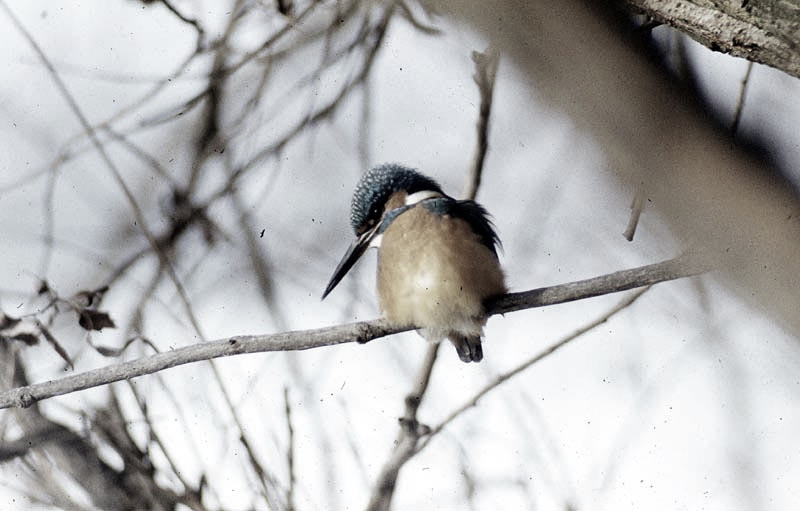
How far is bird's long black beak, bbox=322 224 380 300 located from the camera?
1.08 meters

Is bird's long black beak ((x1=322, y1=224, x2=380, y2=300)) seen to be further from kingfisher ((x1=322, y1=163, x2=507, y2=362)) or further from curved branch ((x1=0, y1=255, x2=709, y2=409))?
curved branch ((x1=0, y1=255, x2=709, y2=409))

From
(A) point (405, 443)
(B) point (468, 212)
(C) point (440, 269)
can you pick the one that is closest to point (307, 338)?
(C) point (440, 269)

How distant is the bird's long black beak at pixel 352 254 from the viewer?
108 cm

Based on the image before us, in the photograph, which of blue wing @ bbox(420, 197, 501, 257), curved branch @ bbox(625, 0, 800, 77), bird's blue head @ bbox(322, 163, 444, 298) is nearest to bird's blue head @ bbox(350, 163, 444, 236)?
bird's blue head @ bbox(322, 163, 444, 298)

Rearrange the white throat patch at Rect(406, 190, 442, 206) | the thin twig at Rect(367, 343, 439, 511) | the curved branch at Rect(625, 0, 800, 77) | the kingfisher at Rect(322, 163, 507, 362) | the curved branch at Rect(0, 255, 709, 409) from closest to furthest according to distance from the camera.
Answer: the curved branch at Rect(625, 0, 800, 77) → the curved branch at Rect(0, 255, 709, 409) → the kingfisher at Rect(322, 163, 507, 362) → the white throat patch at Rect(406, 190, 442, 206) → the thin twig at Rect(367, 343, 439, 511)

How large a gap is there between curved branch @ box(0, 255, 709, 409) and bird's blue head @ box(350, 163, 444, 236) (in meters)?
0.23

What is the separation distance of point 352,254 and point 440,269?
0.22 m

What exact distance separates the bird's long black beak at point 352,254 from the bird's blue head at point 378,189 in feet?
0.03

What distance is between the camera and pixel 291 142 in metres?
1.36

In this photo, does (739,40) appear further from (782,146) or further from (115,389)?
(115,389)

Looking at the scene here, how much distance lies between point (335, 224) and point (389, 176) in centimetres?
20

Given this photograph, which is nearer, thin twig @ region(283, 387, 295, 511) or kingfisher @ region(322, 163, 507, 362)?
kingfisher @ region(322, 163, 507, 362)

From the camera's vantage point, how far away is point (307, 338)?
2.66 feet

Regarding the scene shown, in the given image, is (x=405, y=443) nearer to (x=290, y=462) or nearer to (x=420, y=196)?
(x=290, y=462)
